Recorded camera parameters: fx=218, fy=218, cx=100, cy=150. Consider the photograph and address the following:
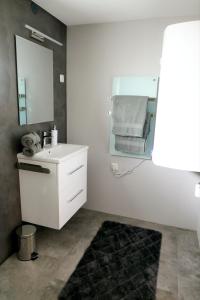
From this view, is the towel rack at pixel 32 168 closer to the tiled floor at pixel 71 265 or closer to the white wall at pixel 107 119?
the tiled floor at pixel 71 265

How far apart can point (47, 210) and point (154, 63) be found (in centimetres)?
186

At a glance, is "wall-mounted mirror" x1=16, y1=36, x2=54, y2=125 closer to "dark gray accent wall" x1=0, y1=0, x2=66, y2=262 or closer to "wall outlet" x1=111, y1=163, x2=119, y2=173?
"dark gray accent wall" x1=0, y1=0, x2=66, y2=262

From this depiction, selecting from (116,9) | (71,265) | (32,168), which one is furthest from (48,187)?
(116,9)

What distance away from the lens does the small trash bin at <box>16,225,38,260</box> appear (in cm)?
194

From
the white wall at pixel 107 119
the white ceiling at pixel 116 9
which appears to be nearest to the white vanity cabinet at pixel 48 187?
the white wall at pixel 107 119

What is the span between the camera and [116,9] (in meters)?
2.06

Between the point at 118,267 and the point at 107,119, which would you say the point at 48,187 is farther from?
the point at 107,119

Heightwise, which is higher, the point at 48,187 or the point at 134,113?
the point at 134,113

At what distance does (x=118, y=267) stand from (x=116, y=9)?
236 cm

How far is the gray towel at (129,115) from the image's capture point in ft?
7.56

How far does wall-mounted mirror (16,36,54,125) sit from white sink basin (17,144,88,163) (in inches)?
12.3

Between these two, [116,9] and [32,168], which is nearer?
[32,168]

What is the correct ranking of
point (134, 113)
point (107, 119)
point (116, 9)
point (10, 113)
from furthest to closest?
point (107, 119), point (134, 113), point (116, 9), point (10, 113)

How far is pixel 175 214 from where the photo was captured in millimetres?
2582
